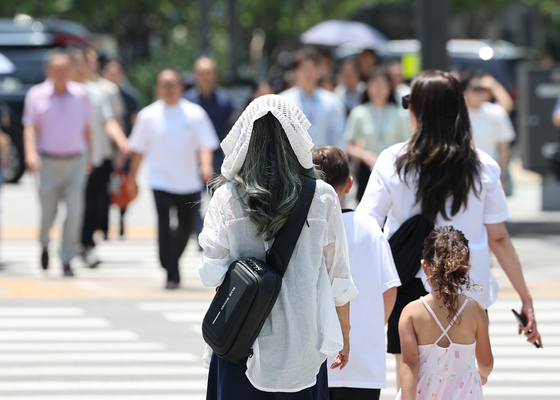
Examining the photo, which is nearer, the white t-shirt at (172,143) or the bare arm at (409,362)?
the bare arm at (409,362)

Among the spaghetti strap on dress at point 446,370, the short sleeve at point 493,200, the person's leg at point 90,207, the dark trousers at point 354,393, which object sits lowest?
the person's leg at point 90,207

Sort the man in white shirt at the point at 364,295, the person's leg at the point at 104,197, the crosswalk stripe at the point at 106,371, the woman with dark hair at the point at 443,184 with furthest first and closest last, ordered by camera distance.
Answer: the person's leg at the point at 104,197, the crosswalk stripe at the point at 106,371, the woman with dark hair at the point at 443,184, the man in white shirt at the point at 364,295

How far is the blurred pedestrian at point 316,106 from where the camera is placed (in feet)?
31.4

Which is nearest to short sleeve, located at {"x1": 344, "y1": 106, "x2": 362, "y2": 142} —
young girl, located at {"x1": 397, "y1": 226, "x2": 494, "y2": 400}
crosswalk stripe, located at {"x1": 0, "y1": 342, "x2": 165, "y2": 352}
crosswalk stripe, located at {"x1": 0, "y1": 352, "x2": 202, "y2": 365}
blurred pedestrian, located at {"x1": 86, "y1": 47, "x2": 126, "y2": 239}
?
blurred pedestrian, located at {"x1": 86, "y1": 47, "x2": 126, "y2": 239}

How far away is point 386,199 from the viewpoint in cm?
453

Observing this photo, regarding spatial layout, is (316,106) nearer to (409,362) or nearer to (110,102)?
(110,102)

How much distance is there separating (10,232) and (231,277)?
32.2ft

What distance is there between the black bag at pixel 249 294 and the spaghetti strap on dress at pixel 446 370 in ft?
3.05

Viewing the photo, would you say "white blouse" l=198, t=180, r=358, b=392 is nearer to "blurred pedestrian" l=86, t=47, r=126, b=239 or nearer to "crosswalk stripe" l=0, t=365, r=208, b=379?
"crosswalk stripe" l=0, t=365, r=208, b=379

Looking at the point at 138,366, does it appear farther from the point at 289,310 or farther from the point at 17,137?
the point at 17,137

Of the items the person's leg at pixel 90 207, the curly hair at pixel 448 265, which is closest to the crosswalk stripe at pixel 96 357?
the curly hair at pixel 448 265

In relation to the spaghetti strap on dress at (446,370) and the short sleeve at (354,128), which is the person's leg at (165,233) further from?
the spaghetti strap on dress at (446,370)

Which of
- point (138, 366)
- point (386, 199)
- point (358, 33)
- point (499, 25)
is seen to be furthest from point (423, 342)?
point (499, 25)

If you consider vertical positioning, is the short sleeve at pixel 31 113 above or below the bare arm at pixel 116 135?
above
